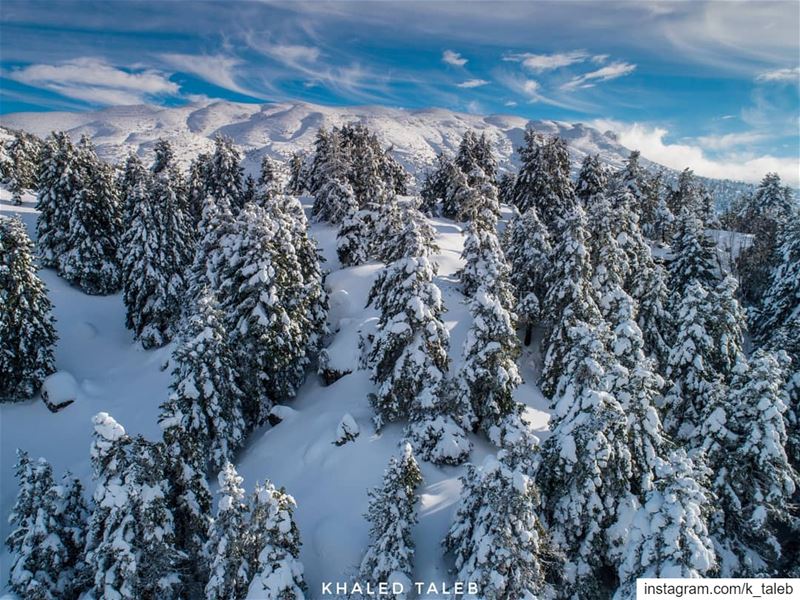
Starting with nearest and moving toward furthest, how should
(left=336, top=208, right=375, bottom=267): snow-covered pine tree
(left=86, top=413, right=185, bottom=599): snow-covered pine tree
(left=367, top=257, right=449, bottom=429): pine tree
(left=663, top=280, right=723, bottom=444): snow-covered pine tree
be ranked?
(left=86, top=413, right=185, bottom=599): snow-covered pine tree
(left=367, top=257, right=449, bottom=429): pine tree
(left=663, top=280, right=723, bottom=444): snow-covered pine tree
(left=336, top=208, right=375, bottom=267): snow-covered pine tree

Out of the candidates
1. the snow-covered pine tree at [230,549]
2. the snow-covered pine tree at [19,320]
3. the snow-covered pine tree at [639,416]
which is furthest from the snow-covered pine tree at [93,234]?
the snow-covered pine tree at [639,416]

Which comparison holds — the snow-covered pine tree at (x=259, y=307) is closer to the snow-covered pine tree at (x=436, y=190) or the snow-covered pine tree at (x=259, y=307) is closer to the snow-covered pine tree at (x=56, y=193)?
the snow-covered pine tree at (x=56, y=193)

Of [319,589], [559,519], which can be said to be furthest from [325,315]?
[559,519]

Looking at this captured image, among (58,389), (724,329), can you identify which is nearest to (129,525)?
(58,389)

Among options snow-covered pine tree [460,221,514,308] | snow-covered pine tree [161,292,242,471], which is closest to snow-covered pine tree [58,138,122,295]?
snow-covered pine tree [161,292,242,471]

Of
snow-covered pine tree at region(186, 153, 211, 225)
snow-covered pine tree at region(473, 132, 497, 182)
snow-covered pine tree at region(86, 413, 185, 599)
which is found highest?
snow-covered pine tree at region(473, 132, 497, 182)

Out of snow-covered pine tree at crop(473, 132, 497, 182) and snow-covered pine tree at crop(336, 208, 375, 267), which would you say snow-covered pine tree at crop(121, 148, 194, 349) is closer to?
snow-covered pine tree at crop(336, 208, 375, 267)
